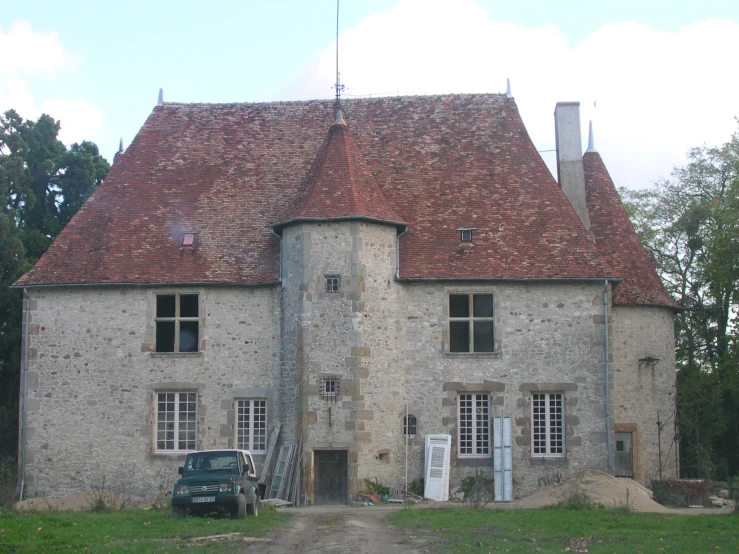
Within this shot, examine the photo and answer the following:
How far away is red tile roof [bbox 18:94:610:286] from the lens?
27.0 m

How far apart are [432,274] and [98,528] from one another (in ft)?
38.0

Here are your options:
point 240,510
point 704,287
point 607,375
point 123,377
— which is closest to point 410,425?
point 607,375

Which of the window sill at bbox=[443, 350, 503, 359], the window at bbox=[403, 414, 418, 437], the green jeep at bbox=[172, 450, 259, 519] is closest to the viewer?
the green jeep at bbox=[172, 450, 259, 519]

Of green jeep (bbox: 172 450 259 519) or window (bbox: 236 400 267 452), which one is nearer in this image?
green jeep (bbox: 172 450 259 519)

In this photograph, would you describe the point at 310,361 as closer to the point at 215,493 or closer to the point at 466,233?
the point at 466,233

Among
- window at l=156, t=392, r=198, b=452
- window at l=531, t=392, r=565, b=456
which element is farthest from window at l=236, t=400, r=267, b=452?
window at l=531, t=392, r=565, b=456

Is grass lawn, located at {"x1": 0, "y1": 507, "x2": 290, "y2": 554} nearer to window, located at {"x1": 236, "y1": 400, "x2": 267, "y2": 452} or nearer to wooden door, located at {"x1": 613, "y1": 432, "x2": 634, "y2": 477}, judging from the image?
window, located at {"x1": 236, "y1": 400, "x2": 267, "y2": 452}

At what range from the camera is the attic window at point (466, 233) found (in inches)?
1085

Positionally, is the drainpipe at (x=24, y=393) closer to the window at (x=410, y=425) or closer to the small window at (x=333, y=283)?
the small window at (x=333, y=283)

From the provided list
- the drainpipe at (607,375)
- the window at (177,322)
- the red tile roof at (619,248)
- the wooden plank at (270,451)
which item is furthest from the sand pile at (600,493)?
the window at (177,322)

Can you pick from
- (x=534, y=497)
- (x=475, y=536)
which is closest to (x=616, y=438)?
(x=534, y=497)

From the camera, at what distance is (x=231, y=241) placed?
27.8m

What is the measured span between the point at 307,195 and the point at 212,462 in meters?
8.51

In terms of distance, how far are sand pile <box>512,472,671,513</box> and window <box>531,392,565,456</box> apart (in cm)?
128
